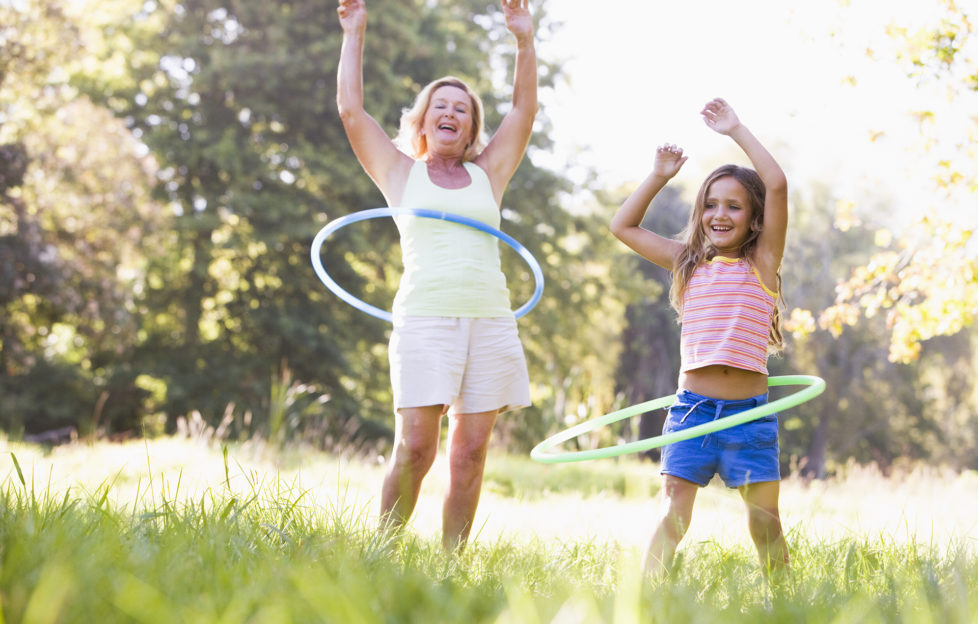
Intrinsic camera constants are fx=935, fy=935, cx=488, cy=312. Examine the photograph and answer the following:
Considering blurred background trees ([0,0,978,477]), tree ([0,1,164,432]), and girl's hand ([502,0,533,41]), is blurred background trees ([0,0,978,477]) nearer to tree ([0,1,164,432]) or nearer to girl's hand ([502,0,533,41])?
tree ([0,1,164,432])

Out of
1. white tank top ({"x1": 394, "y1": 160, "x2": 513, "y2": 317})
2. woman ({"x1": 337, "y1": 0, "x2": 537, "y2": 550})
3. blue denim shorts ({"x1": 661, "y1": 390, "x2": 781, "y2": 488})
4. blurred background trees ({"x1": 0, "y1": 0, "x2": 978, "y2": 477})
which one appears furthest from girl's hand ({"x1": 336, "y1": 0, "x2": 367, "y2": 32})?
blurred background trees ({"x1": 0, "y1": 0, "x2": 978, "y2": 477})

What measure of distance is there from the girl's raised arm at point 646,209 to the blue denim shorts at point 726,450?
1.99ft

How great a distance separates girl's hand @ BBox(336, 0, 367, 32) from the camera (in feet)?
11.8

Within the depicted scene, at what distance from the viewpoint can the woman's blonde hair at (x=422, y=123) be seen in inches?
147

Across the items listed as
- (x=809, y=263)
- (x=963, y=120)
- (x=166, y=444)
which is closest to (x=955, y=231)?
(x=963, y=120)

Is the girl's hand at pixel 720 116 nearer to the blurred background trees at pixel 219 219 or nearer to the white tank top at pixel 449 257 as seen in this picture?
the white tank top at pixel 449 257

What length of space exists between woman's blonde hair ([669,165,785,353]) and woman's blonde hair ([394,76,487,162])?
92 cm

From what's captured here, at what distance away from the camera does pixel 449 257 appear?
345cm

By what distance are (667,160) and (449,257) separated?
2.94 feet

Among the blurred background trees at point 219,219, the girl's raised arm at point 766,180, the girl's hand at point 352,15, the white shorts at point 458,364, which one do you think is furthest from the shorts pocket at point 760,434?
the blurred background trees at point 219,219

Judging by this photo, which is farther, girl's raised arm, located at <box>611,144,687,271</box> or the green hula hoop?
girl's raised arm, located at <box>611,144,687,271</box>

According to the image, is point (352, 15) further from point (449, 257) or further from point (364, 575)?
point (364, 575)

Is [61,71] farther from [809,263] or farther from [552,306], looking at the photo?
[809,263]

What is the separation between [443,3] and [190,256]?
6.83m
